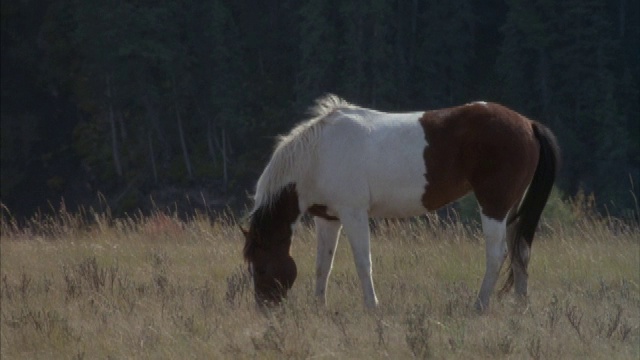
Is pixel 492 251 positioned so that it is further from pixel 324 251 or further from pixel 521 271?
pixel 324 251

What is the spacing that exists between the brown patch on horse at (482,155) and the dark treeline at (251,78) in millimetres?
22960

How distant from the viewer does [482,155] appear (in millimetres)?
7617

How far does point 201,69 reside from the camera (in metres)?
38.1

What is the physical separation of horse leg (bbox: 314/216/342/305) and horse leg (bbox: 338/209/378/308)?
323 mm

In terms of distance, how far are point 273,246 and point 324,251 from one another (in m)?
0.48

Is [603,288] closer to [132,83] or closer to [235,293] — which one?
[235,293]

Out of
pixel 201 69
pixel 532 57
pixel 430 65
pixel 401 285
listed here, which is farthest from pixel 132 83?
pixel 401 285

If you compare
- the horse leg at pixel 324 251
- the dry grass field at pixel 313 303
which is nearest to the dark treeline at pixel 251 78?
the dry grass field at pixel 313 303

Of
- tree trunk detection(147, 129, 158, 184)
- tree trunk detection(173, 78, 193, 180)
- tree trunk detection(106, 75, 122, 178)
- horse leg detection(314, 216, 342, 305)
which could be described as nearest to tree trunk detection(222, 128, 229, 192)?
tree trunk detection(173, 78, 193, 180)

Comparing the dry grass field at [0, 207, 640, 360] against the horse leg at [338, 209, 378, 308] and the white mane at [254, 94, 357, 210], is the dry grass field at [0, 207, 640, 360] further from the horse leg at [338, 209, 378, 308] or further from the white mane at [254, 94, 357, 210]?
the white mane at [254, 94, 357, 210]

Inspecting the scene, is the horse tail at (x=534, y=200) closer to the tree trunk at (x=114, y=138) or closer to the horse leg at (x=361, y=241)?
the horse leg at (x=361, y=241)

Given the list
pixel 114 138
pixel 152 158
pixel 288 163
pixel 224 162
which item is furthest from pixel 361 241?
pixel 114 138

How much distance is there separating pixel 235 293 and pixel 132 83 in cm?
3083

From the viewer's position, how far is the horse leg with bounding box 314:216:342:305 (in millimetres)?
7934
